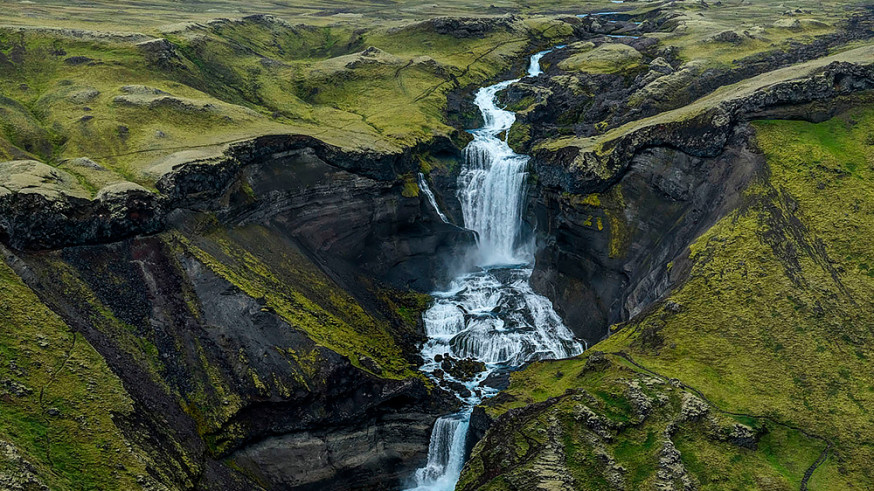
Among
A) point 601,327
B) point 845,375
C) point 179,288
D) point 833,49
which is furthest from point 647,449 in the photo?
point 833,49

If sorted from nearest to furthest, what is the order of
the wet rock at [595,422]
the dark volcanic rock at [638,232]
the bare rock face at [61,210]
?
the wet rock at [595,422]
the bare rock face at [61,210]
the dark volcanic rock at [638,232]

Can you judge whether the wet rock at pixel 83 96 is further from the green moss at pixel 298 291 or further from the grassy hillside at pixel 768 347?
the grassy hillside at pixel 768 347

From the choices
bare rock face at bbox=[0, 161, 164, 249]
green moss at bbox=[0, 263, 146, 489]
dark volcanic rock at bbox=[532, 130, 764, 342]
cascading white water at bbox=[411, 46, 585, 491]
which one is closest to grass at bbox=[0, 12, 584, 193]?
bare rock face at bbox=[0, 161, 164, 249]

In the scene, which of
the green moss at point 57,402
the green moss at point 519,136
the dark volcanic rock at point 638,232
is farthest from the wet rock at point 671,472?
the green moss at point 519,136

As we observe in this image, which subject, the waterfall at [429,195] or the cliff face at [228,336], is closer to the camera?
the cliff face at [228,336]

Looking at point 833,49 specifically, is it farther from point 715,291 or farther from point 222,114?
point 222,114

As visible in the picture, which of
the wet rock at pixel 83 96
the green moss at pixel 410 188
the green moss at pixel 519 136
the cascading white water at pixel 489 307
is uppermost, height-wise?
the wet rock at pixel 83 96

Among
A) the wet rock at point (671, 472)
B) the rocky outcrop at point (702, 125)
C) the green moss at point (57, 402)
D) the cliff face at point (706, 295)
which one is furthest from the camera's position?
the rocky outcrop at point (702, 125)

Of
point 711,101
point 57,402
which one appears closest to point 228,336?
point 57,402

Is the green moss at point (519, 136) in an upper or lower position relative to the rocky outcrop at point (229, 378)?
upper
